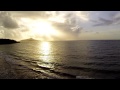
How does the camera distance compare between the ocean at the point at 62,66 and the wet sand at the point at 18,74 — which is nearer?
the wet sand at the point at 18,74

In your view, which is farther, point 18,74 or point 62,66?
point 62,66

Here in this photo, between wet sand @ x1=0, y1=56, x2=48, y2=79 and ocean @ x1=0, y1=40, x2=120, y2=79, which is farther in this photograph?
ocean @ x1=0, y1=40, x2=120, y2=79

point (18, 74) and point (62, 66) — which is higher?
point (18, 74)
